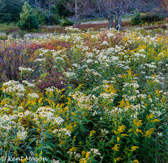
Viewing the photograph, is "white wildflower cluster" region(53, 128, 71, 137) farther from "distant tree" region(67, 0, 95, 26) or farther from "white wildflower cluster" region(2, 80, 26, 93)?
"distant tree" region(67, 0, 95, 26)

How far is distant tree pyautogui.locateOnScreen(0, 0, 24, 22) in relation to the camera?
29.8 m

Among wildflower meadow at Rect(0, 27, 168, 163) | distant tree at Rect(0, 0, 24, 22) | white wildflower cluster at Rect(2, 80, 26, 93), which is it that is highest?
distant tree at Rect(0, 0, 24, 22)

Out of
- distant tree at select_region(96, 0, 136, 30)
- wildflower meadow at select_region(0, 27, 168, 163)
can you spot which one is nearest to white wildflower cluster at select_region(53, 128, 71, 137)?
wildflower meadow at select_region(0, 27, 168, 163)

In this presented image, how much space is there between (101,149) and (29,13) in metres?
23.2

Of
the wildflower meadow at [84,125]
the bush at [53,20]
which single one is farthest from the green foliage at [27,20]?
the wildflower meadow at [84,125]

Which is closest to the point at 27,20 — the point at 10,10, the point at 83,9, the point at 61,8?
the point at 83,9

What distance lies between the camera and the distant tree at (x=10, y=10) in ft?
97.7

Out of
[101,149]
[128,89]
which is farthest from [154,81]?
[101,149]

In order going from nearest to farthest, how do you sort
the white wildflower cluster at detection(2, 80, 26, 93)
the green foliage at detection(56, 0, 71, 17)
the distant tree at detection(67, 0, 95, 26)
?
the white wildflower cluster at detection(2, 80, 26, 93) < the distant tree at detection(67, 0, 95, 26) < the green foliage at detection(56, 0, 71, 17)

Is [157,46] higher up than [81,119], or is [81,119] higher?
[157,46]

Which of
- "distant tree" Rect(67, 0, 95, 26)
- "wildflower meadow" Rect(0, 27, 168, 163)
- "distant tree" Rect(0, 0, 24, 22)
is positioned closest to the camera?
"wildflower meadow" Rect(0, 27, 168, 163)

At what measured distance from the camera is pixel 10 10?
30797mm

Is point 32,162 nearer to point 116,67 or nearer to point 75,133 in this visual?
point 75,133

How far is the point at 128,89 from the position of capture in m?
3.56
